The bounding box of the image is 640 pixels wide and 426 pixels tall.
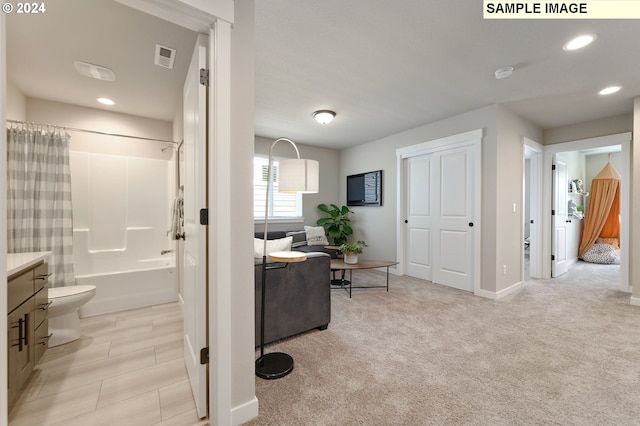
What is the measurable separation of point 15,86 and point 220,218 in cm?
312

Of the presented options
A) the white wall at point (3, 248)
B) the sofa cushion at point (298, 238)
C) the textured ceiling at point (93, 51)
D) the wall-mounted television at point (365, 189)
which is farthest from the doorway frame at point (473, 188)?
the white wall at point (3, 248)

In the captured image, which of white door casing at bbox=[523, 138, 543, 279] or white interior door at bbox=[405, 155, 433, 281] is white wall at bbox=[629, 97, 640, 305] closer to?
white door casing at bbox=[523, 138, 543, 279]

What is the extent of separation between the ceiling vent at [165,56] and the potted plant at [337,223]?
3679 millimetres

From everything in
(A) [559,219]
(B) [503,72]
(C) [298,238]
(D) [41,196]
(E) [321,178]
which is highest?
(B) [503,72]

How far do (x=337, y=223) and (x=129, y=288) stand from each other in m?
3.56

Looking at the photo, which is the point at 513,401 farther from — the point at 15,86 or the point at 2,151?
the point at 15,86

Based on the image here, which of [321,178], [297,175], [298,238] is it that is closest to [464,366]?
[297,175]

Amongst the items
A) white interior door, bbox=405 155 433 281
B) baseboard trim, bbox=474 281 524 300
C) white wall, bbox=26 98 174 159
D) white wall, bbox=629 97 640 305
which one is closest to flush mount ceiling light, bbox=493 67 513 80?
white interior door, bbox=405 155 433 281

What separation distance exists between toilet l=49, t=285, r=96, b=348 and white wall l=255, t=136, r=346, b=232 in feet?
9.39

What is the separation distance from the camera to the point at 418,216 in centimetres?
439

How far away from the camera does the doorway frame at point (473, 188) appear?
3463 mm

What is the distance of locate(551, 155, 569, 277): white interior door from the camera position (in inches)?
170

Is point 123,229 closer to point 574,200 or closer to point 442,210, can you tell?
point 442,210

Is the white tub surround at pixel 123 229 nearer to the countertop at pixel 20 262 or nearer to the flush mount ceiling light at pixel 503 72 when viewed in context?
Answer: the countertop at pixel 20 262
